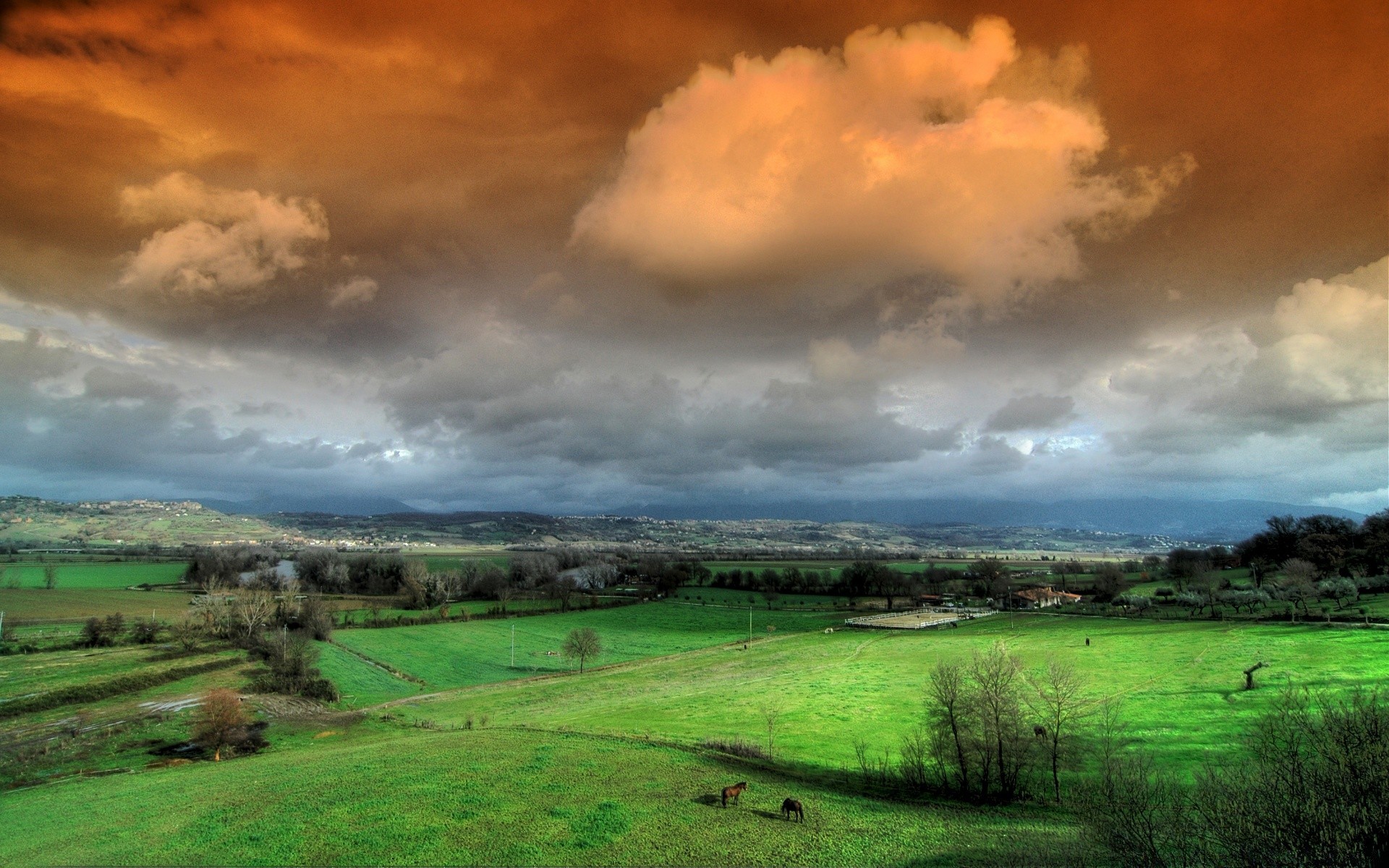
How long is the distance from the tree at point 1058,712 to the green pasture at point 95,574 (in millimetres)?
188684

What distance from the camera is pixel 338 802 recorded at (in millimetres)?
29734

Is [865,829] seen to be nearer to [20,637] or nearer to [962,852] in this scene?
[962,852]

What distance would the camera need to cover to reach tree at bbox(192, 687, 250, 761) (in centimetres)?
4709

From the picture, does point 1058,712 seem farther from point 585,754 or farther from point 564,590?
point 564,590

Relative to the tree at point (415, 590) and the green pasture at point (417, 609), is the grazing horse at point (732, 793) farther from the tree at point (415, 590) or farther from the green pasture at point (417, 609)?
the tree at point (415, 590)

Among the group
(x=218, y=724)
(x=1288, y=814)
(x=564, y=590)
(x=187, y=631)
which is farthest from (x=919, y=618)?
(x=187, y=631)

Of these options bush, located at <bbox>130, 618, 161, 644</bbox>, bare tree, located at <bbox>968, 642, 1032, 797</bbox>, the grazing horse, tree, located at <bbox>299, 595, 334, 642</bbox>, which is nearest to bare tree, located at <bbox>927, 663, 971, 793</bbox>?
bare tree, located at <bbox>968, 642, 1032, 797</bbox>

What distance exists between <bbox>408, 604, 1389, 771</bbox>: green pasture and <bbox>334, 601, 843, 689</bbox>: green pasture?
10.7 metres

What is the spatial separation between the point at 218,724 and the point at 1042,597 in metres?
164

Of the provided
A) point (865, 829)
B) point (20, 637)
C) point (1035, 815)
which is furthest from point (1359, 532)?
point (20, 637)

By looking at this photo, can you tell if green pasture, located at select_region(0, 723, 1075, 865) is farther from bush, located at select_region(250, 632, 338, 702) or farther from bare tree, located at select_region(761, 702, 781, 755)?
bush, located at select_region(250, 632, 338, 702)

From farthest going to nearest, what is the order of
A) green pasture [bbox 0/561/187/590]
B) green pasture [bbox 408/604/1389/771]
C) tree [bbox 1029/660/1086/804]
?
1. green pasture [bbox 0/561/187/590]
2. green pasture [bbox 408/604/1389/771]
3. tree [bbox 1029/660/1086/804]

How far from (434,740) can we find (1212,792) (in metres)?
41.6

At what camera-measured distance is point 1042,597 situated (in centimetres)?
15512
